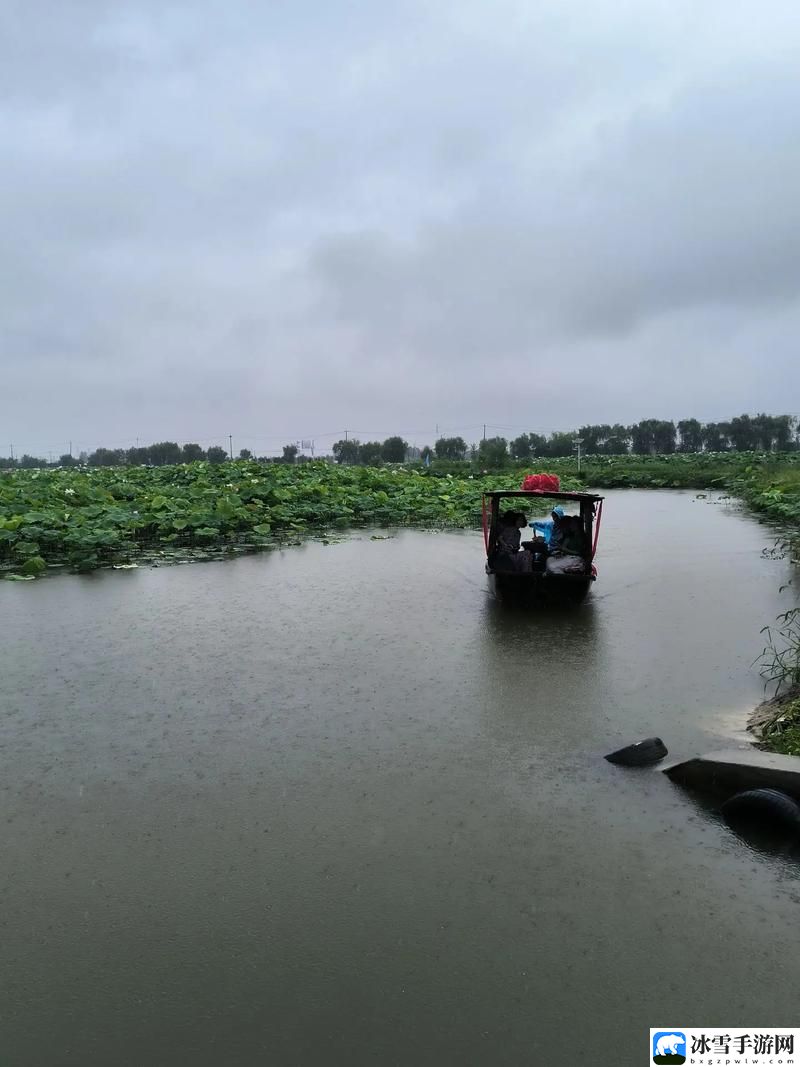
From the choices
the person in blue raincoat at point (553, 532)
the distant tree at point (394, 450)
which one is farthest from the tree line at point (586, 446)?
the person in blue raincoat at point (553, 532)

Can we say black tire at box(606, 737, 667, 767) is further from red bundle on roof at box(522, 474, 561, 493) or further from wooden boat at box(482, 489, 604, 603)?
red bundle on roof at box(522, 474, 561, 493)

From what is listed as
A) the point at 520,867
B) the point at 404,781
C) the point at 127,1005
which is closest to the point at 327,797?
the point at 404,781

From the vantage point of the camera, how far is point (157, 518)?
15258mm

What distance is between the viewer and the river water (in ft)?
9.57

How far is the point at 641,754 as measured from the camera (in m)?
4.96

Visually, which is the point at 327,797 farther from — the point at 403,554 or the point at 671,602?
the point at 403,554

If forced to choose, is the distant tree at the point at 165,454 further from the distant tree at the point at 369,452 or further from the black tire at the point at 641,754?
the black tire at the point at 641,754

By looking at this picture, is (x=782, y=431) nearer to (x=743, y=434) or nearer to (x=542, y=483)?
(x=743, y=434)

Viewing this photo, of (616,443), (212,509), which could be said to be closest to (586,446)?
→ (616,443)

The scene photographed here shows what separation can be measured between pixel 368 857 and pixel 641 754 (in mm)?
1985

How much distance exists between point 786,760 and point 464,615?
5041 mm

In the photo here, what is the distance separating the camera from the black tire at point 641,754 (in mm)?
4953
